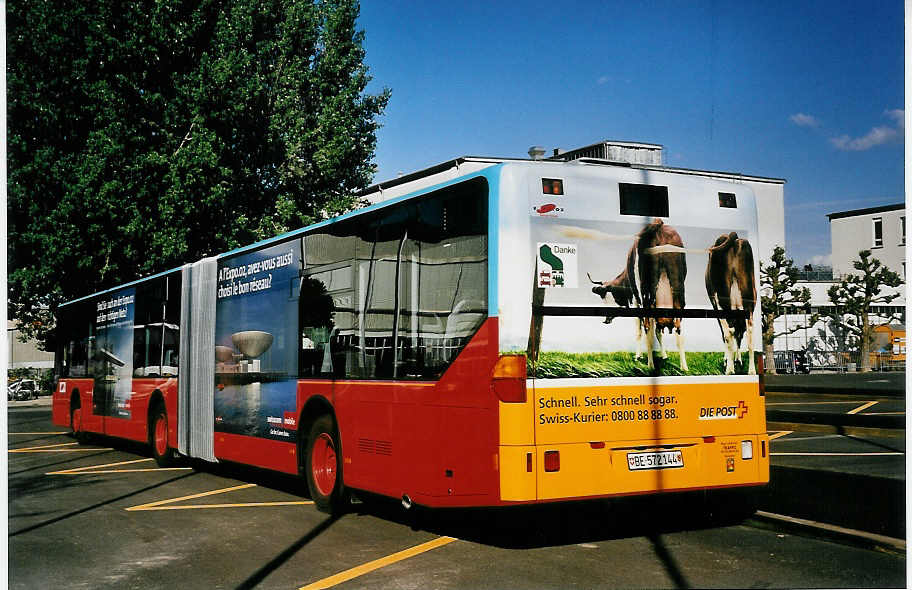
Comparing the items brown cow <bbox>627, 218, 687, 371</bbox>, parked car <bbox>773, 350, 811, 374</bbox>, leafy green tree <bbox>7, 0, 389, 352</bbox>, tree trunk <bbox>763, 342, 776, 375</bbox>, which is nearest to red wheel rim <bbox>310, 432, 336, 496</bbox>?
brown cow <bbox>627, 218, 687, 371</bbox>

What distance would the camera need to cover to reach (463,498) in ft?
26.1

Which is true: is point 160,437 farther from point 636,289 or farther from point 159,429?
point 636,289

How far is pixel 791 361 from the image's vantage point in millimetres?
64688

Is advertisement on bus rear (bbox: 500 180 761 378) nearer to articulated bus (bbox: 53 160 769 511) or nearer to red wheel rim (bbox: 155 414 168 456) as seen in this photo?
articulated bus (bbox: 53 160 769 511)

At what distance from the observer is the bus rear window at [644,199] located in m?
8.32

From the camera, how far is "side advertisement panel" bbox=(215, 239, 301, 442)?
38.2ft

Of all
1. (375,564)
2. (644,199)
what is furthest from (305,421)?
(644,199)

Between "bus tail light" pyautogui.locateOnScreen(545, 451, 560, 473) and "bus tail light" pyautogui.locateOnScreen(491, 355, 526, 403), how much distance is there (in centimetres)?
49

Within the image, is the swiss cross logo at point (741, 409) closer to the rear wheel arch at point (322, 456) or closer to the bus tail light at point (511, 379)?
the bus tail light at point (511, 379)

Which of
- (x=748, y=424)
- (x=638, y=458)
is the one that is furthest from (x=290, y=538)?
(x=748, y=424)

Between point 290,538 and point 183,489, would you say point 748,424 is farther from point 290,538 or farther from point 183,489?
point 183,489

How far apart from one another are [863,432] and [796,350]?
53193mm

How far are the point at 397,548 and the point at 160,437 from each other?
9055 mm

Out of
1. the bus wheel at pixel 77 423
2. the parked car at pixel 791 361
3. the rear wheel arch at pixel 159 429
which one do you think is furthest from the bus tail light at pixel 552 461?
the parked car at pixel 791 361
